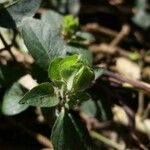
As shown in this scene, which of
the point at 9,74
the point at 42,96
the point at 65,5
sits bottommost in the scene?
the point at 65,5

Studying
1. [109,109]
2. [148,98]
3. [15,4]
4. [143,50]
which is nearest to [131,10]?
[143,50]

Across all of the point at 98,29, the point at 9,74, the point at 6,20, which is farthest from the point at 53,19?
the point at 98,29

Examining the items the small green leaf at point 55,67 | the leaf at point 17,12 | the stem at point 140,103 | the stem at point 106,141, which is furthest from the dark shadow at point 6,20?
the stem at point 140,103

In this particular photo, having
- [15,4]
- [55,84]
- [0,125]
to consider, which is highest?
[15,4]

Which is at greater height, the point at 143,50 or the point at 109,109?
the point at 109,109

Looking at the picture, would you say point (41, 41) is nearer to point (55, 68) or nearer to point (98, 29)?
point (55, 68)

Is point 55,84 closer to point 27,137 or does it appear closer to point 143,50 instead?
point 27,137

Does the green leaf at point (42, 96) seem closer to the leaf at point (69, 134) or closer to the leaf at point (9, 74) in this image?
the leaf at point (69, 134)
